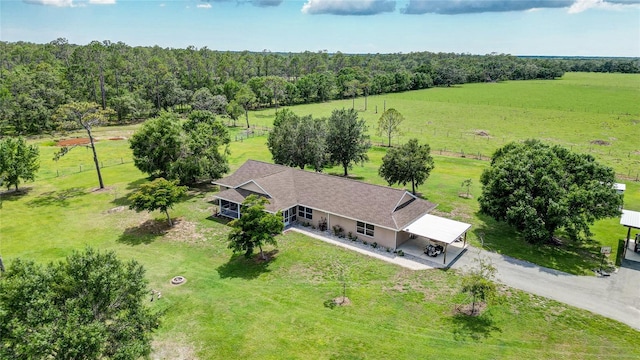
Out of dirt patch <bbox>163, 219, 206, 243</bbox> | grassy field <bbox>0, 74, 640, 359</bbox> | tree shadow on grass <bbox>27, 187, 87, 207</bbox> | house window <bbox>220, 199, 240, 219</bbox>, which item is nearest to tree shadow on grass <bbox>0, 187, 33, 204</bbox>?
grassy field <bbox>0, 74, 640, 359</bbox>

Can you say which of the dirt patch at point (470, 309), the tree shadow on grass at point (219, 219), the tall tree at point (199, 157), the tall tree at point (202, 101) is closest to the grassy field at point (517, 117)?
the tall tree at point (202, 101)

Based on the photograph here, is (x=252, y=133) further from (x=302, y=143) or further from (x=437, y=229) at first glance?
(x=437, y=229)

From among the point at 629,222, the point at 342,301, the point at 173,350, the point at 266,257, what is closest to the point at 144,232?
the point at 266,257

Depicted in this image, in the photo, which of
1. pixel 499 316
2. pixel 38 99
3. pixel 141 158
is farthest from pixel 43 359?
pixel 38 99

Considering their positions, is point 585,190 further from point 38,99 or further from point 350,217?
point 38,99

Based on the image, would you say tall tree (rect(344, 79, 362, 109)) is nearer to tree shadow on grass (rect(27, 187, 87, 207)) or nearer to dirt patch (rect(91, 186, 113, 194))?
dirt patch (rect(91, 186, 113, 194))

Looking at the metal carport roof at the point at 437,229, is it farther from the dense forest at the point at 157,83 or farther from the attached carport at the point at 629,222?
the dense forest at the point at 157,83
